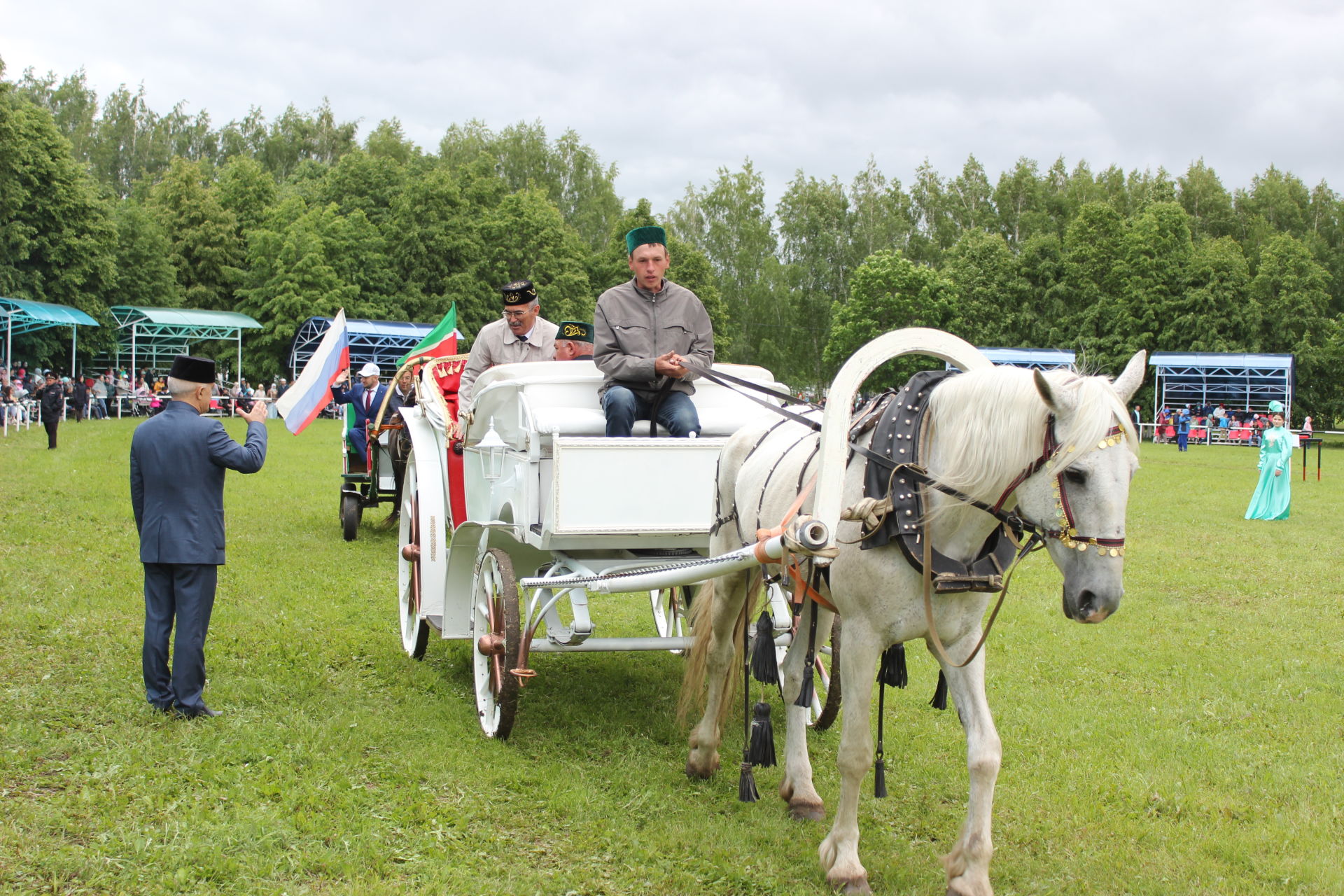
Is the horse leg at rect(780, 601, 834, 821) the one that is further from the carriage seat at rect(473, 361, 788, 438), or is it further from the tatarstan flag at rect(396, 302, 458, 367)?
the tatarstan flag at rect(396, 302, 458, 367)

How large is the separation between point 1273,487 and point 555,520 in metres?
14.4

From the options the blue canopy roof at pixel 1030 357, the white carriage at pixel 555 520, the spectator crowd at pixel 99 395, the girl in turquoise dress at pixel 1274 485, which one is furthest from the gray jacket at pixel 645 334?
the blue canopy roof at pixel 1030 357

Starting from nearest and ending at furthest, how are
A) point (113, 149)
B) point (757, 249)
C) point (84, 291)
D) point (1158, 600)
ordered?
point (1158, 600), point (84, 291), point (757, 249), point (113, 149)

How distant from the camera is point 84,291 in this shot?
127ft

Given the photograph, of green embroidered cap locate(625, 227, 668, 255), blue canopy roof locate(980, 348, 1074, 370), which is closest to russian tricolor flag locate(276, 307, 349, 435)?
green embroidered cap locate(625, 227, 668, 255)

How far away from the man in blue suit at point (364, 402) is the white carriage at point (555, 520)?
5496 millimetres

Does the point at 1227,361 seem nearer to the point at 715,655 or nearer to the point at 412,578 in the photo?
the point at 412,578

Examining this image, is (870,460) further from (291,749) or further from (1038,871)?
(291,749)

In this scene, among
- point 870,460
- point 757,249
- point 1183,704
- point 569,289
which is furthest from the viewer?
point 757,249

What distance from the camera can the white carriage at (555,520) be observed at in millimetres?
4699

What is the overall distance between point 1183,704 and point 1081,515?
3.56 meters

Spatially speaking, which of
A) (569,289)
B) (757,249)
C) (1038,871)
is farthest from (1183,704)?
(757,249)

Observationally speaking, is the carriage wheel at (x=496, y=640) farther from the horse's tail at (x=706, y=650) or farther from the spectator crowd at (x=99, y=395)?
the spectator crowd at (x=99, y=395)

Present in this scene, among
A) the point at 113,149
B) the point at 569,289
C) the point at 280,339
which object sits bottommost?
the point at 280,339
